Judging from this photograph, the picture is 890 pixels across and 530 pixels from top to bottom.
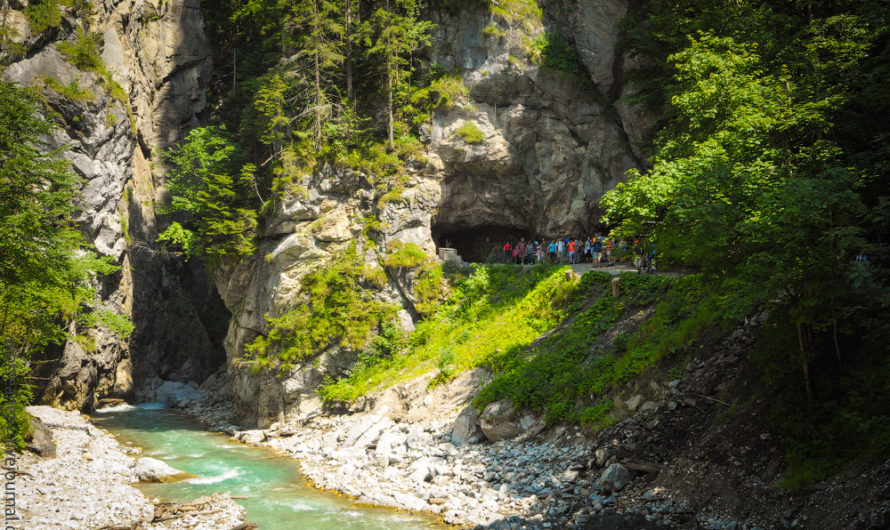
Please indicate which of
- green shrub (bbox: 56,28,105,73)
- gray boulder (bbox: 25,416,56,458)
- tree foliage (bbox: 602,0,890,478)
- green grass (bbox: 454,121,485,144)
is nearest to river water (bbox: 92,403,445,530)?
gray boulder (bbox: 25,416,56,458)

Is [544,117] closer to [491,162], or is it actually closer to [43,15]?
[491,162]

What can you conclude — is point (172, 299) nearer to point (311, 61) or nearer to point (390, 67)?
point (311, 61)

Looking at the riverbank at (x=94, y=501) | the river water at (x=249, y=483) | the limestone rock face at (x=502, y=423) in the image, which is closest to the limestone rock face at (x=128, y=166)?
the river water at (x=249, y=483)

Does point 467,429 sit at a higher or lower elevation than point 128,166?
lower

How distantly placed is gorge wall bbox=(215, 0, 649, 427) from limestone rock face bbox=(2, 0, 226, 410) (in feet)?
22.4

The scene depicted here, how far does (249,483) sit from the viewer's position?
17.4 meters

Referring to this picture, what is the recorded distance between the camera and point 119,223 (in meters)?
29.8

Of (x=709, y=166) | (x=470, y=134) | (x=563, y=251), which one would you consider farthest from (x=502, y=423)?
(x=470, y=134)

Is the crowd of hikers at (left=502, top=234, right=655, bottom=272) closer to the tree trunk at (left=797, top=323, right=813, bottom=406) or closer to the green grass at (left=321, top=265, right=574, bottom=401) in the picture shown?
the green grass at (left=321, top=265, right=574, bottom=401)

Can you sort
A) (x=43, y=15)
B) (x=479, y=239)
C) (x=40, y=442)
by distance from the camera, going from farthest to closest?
(x=479, y=239)
(x=43, y=15)
(x=40, y=442)

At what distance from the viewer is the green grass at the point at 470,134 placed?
2936 cm

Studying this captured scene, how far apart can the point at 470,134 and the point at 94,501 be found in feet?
74.2

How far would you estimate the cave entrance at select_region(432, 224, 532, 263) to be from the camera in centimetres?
3313

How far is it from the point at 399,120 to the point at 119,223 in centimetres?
1625
